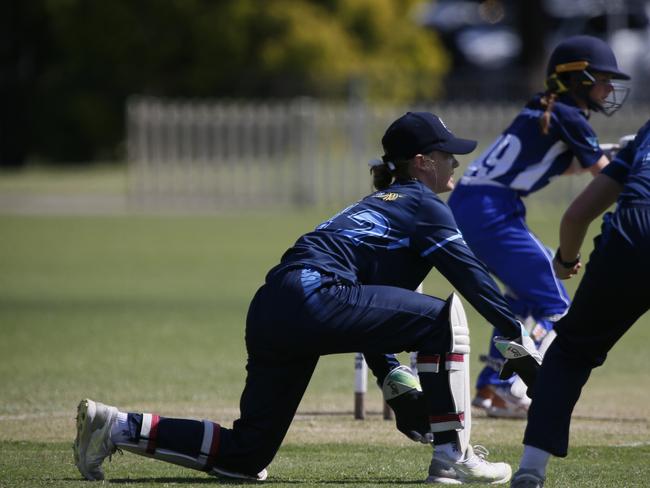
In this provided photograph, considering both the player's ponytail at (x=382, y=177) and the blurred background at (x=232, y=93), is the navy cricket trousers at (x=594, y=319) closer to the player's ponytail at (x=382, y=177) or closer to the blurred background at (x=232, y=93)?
the player's ponytail at (x=382, y=177)

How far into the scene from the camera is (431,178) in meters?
5.98

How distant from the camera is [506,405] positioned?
8.20 meters

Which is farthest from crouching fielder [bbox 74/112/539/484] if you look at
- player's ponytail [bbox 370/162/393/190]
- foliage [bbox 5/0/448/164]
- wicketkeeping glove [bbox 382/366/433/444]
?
foliage [bbox 5/0/448/164]

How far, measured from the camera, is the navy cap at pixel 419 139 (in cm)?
588

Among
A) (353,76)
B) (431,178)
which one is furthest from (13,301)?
(353,76)

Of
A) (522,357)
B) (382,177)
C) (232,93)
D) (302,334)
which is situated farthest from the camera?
(232,93)

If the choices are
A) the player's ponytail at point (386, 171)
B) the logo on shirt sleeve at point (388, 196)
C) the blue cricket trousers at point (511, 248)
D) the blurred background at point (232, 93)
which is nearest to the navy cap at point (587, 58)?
the blue cricket trousers at point (511, 248)

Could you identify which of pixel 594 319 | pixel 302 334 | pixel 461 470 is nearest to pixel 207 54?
pixel 302 334

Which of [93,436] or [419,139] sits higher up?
[419,139]

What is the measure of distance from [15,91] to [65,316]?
91.5ft

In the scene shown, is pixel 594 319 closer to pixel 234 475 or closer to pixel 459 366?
pixel 459 366

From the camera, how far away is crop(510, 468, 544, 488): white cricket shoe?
5.12 metres

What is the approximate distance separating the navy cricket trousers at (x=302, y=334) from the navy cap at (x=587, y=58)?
2.78 metres

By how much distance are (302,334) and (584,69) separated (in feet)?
10.7
